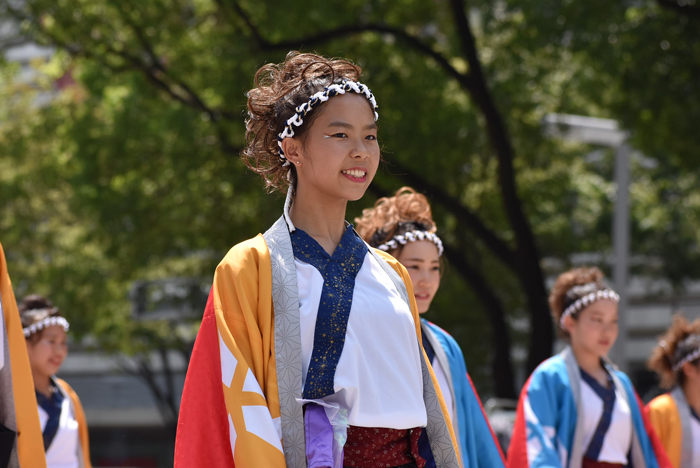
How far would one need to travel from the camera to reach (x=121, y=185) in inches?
467

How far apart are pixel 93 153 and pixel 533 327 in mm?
6270

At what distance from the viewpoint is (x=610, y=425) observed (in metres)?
4.72

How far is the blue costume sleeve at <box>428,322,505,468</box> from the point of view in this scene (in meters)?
3.37

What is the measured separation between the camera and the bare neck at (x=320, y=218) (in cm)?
249

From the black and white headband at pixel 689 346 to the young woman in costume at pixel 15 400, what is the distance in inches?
186

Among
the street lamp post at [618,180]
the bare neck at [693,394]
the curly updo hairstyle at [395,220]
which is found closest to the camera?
the curly updo hairstyle at [395,220]

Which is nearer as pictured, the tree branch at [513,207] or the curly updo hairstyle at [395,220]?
the curly updo hairstyle at [395,220]

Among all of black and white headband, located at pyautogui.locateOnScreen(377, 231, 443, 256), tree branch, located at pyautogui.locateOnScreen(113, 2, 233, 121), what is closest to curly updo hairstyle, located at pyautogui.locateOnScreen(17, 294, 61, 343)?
black and white headband, located at pyautogui.locateOnScreen(377, 231, 443, 256)

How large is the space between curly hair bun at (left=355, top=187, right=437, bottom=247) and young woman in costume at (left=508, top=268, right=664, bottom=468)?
3.97 feet

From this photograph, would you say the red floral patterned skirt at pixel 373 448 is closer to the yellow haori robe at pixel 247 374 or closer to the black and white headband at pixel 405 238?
the yellow haori robe at pixel 247 374

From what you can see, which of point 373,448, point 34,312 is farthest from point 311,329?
point 34,312

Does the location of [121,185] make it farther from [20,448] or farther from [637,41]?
[20,448]

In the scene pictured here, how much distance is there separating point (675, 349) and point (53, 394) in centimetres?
432

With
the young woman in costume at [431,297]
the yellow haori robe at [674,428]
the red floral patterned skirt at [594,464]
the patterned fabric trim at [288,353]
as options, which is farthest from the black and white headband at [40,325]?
the yellow haori robe at [674,428]
